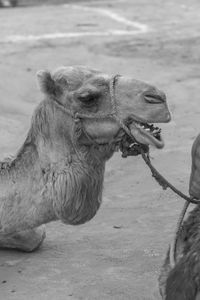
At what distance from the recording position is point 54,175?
153 inches

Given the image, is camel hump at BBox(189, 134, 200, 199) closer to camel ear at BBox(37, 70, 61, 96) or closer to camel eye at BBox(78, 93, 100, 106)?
camel eye at BBox(78, 93, 100, 106)

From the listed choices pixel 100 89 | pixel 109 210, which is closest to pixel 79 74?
pixel 100 89

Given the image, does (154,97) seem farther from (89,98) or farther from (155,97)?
(89,98)

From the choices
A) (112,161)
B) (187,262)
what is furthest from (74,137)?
(112,161)

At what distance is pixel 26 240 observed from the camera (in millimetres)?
4898

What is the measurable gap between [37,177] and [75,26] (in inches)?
409

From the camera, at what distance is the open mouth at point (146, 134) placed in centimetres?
364

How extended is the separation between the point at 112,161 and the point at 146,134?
319 cm

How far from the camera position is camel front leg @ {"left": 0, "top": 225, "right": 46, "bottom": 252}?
4883 mm

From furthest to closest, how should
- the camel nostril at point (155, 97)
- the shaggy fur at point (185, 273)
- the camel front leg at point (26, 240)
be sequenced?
the camel front leg at point (26, 240)
the camel nostril at point (155, 97)
the shaggy fur at point (185, 273)

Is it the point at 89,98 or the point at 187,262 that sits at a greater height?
the point at 89,98

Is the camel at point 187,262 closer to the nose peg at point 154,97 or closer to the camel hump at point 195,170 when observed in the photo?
the camel hump at point 195,170

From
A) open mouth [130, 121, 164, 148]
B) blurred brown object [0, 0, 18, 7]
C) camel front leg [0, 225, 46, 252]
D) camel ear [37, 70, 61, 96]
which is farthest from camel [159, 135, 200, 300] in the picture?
blurred brown object [0, 0, 18, 7]

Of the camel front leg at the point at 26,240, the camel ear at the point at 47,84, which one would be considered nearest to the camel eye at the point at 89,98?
the camel ear at the point at 47,84
